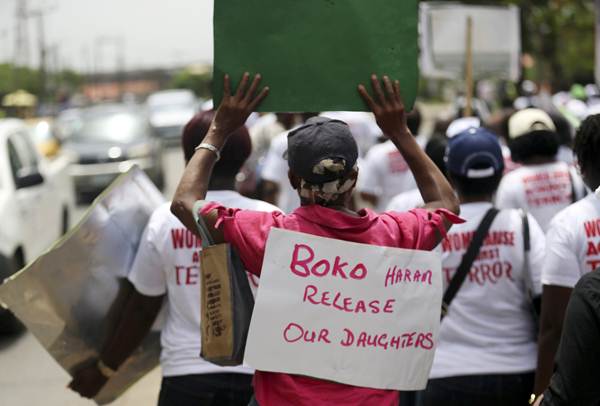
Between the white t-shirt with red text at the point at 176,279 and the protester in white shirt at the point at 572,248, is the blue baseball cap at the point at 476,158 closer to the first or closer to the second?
the protester in white shirt at the point at 572,248

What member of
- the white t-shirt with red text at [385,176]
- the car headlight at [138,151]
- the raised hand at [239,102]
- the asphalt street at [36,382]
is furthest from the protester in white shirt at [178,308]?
the car headlight at [138,151]

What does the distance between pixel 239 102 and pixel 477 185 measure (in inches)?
58.1

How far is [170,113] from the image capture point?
3697cm

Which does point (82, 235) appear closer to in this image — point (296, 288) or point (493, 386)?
point (296, 288)

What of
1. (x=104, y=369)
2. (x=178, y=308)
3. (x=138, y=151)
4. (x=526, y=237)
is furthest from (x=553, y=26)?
(x=178, y=308)

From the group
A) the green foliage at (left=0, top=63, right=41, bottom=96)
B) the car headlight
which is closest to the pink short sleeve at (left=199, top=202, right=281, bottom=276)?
the car headlight

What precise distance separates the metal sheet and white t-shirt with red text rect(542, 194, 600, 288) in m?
1.67

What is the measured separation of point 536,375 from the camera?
366cm

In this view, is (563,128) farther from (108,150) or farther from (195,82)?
(195,82)

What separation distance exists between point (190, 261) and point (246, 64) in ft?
3.49

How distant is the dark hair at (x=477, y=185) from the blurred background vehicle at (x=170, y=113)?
2981cm

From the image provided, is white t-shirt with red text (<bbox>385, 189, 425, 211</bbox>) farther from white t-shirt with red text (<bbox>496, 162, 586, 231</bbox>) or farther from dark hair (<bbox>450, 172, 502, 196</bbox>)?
white t-shirt with red text (<bbox>496, 162, 586, 231</bbox>)

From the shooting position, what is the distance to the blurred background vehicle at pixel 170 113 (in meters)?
35.6

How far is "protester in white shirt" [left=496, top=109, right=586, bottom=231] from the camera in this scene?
5324 mm
